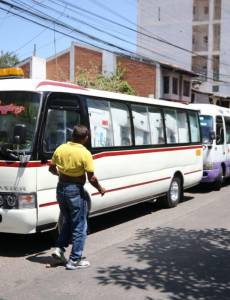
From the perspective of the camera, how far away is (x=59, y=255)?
661 centimetres

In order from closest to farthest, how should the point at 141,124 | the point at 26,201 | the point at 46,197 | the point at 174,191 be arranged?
1. the point at 26,201
2. the point at 46,197
3. the point at 141,124
4. the point at 174,191

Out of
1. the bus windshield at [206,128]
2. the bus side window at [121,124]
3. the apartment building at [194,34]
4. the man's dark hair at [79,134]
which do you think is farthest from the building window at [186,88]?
the man's dark hair at [79,134]

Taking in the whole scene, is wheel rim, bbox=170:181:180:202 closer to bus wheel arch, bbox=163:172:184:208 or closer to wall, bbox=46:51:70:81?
bus wheel arch, bbox=163:172:184:208

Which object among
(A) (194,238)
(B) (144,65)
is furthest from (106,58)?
(A) (194,238)

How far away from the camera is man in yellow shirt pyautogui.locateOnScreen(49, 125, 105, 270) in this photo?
20.7ft

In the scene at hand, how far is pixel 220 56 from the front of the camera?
2371 inches

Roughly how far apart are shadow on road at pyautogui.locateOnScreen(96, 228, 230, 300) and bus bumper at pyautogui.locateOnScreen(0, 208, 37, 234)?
120 centimetres

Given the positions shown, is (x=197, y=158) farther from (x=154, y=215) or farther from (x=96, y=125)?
(x=96, y=125)

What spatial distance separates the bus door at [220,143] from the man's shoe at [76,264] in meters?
9.31

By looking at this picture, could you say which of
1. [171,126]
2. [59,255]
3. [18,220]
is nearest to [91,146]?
[18,220]

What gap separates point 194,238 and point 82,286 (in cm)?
311

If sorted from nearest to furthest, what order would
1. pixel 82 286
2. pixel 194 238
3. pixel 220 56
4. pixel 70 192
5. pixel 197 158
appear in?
1. pixel 82 286
2. pixel 70 192
3. pixel 194 238
4. pixel 197 158
5. pixel 220 56

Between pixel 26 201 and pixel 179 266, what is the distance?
222 centimetres

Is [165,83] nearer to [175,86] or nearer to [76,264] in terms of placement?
[175,86]
